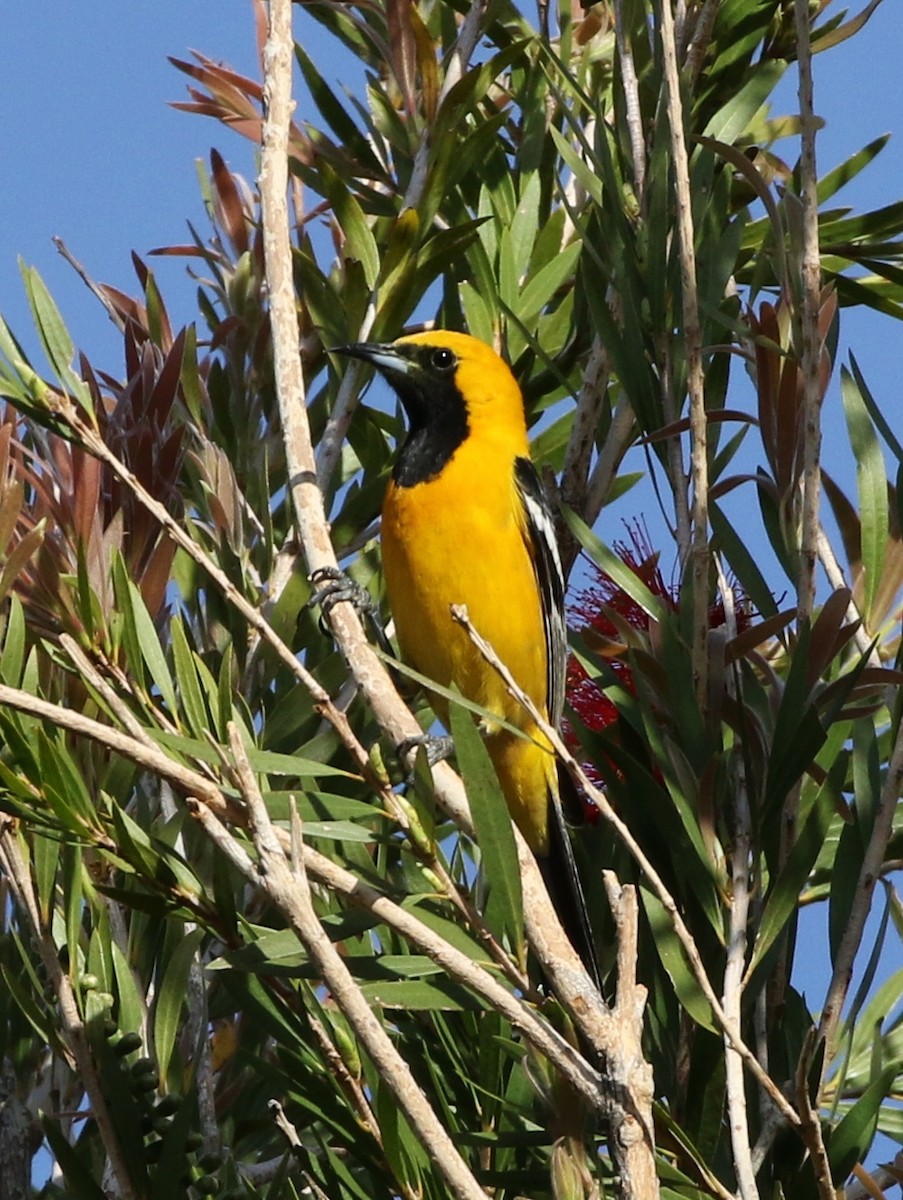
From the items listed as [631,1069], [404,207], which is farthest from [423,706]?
[631,1069]

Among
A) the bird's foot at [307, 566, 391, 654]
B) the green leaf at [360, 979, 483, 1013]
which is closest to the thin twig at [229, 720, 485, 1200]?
the green leaf at [360, 979, 483, 1013]

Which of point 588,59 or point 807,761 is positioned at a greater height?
point 588,59

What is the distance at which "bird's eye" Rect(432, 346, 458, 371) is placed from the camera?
3.34m

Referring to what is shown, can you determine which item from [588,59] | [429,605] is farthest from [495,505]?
[588,59]

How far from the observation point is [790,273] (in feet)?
6.74

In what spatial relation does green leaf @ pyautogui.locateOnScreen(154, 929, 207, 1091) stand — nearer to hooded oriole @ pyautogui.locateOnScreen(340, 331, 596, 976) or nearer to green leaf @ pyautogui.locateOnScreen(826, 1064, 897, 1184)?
green leaf @ pyautogui.locateOnScreen(826, 1064, 897, 1184)

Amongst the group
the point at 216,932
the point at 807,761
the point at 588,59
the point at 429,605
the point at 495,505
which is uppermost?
the point at 588,59

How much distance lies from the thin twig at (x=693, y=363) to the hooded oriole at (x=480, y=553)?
111cm

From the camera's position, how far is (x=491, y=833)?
1566 mm

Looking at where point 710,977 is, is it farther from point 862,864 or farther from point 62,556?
point 62,556

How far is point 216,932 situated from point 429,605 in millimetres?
1332

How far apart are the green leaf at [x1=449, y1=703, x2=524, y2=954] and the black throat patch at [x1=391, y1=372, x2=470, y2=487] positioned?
1746 millimetres

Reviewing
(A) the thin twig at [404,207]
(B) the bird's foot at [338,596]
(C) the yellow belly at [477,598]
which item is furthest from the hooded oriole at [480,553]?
(A) the thin twig at [404,207]

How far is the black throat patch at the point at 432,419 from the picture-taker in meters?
3.34
